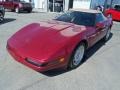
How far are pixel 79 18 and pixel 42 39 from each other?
6.03ft

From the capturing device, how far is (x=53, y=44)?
4289mm

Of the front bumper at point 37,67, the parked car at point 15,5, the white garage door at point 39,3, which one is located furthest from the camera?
the white garage door at point 39,3

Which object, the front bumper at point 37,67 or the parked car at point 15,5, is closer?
the front bumper at point 37,67

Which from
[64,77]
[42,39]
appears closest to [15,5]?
[42,39]

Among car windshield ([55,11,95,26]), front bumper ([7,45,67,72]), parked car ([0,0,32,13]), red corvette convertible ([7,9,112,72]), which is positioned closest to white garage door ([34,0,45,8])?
parked car ([0,0,32,13])

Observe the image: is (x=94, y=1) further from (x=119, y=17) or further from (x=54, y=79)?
(x=54, y=79)

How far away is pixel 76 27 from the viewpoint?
5.24 meters

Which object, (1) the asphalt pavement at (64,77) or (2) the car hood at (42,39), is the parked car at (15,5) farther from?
(2) the car hood at (42,39)

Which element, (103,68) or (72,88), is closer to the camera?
(72,88)

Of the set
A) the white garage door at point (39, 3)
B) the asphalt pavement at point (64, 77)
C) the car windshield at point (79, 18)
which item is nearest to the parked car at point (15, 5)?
the white garage door at point (39, 3)

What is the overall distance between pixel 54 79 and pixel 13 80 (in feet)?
2.92

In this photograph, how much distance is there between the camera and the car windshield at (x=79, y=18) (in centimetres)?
579

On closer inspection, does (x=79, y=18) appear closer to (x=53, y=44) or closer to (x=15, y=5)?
(x=53, y=44)

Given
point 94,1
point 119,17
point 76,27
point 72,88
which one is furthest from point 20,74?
point 94,1
